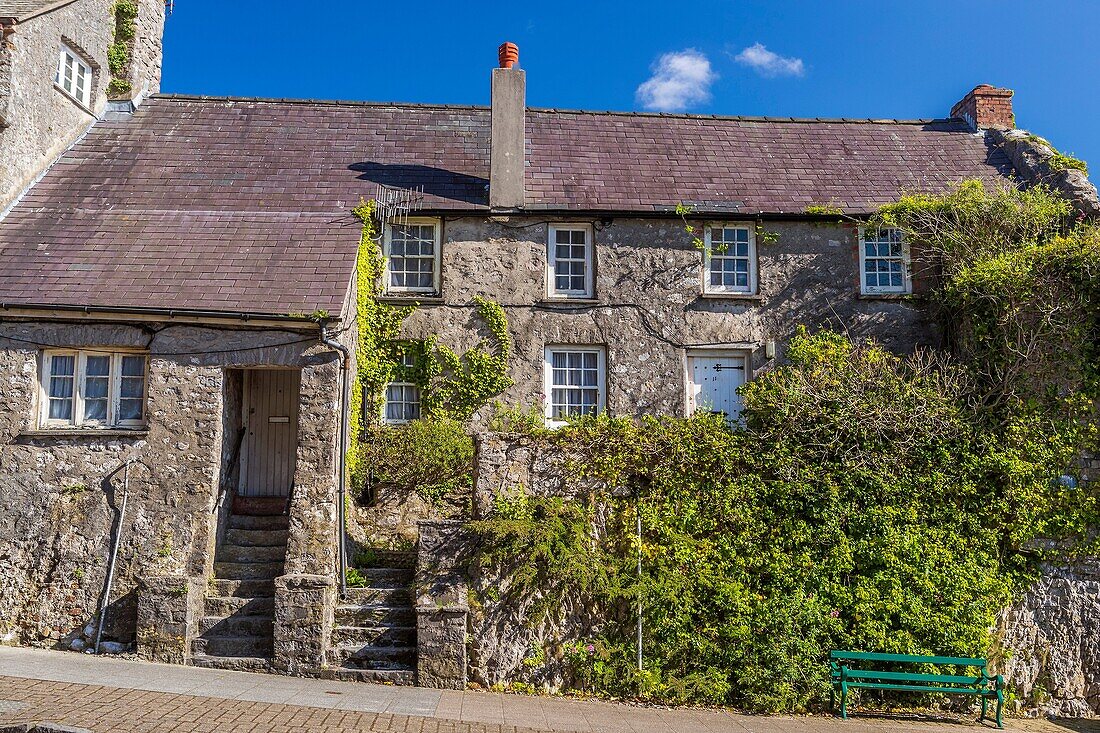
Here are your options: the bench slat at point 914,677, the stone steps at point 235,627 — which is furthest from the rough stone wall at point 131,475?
the bench slat at point 914,677

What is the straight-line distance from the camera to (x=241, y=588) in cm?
1144

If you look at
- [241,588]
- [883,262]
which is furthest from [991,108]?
[241,588]

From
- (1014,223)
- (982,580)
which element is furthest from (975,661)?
(1014,223)

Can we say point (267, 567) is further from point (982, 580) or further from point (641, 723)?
point (982, 580)

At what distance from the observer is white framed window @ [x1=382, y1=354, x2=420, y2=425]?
14.9 m

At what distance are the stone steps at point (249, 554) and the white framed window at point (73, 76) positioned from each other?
971 centimetres

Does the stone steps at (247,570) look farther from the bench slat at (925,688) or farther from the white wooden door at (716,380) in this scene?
the bench slat at (925,688)

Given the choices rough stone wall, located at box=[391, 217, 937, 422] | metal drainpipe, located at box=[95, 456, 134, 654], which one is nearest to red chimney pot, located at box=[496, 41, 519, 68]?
rough stone wall, located at box=[391, 217, 937, 422]

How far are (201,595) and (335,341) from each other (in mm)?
3924

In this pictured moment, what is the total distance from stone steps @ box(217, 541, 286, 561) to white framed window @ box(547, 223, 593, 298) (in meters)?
6.66

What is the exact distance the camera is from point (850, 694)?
10680 millimetres

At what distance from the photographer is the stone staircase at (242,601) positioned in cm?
1062

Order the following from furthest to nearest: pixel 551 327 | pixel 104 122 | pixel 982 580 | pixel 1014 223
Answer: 1. pixel 104 122
2. pixel 551 327
3. pixel 1014 223
4. pixel 982 580

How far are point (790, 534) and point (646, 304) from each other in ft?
18.5
